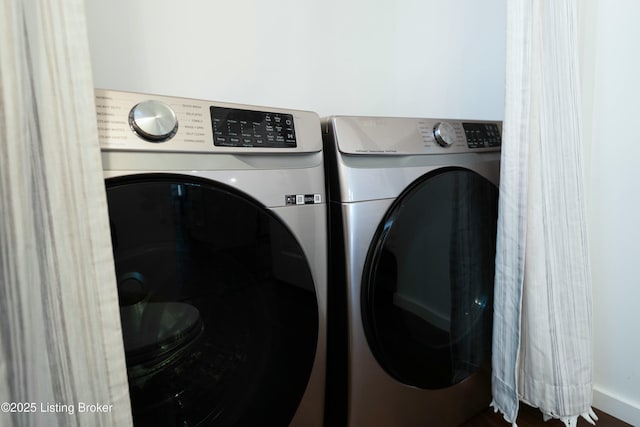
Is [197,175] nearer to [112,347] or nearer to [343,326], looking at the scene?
[112,347]

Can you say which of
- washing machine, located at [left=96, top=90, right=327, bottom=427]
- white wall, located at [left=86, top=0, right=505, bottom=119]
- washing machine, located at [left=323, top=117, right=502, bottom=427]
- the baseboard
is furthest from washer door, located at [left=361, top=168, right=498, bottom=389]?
white wall, located at [left=86, top=0, right=505, bottom=119]

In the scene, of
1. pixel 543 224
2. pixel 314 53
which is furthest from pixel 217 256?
pixel 314 53

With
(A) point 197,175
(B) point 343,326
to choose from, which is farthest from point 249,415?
(A) point 197,175

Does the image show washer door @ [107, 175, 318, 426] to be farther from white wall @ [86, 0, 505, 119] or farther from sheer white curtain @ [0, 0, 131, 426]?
white wall @ [86, 0, 505, 119]

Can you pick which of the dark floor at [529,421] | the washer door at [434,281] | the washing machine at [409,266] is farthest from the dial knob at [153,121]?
the dark floor at [529,421]

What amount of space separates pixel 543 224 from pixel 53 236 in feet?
2.90

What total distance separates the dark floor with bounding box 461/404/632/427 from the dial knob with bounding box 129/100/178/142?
1.06 metres

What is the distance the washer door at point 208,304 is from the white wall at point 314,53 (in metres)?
0.64

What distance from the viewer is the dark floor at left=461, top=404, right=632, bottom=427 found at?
2.97ft

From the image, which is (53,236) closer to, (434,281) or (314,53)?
(434,281)

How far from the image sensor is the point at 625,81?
2.83ft

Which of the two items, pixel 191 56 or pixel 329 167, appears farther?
pixel 191 56

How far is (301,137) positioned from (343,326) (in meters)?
0.40

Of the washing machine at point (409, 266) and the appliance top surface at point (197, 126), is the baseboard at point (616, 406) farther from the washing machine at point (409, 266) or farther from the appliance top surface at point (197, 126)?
the appliance top surface at point (197, 126)
